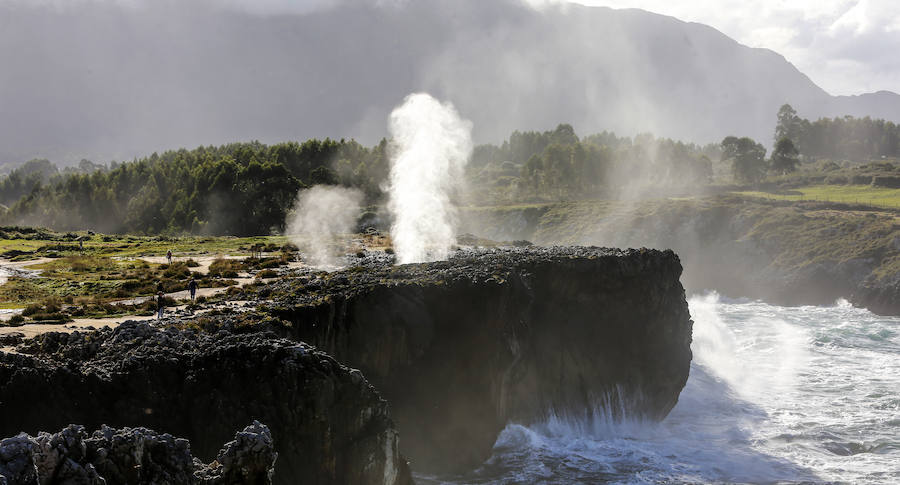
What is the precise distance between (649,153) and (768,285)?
79702 mm

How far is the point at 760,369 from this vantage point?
152ft

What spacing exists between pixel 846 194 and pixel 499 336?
108 m

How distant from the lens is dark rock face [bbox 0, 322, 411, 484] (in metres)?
17.5

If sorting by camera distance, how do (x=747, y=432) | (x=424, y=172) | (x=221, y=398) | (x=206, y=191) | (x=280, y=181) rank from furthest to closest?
(x=206, y=191), (x=280, y=181), (x=424, y=172), (x=747, y=432), (x=221, y=398)

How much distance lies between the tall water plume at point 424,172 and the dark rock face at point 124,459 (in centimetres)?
3284

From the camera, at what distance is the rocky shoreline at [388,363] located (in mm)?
18312

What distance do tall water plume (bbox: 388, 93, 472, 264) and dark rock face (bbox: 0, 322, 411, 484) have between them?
27.0 metres

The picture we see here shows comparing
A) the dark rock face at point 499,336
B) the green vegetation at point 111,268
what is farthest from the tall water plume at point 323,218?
the dark rock face at point 499,336

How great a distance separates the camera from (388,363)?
85.8 ft

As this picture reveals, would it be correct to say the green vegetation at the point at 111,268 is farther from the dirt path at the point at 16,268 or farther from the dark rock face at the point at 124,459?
the dark rock face at the point at 124,459

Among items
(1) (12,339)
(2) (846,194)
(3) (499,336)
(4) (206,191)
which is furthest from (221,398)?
(2) (846,194)

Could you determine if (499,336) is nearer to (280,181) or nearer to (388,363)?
(388,363)

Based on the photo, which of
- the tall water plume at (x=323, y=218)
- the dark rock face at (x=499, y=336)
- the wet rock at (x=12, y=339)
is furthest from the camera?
the tall water plume at (x=323, y=218)

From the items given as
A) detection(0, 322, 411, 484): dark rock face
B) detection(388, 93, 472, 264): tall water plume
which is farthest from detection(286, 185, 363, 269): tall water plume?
detection(0, 322, 411, 484): dark rock face
